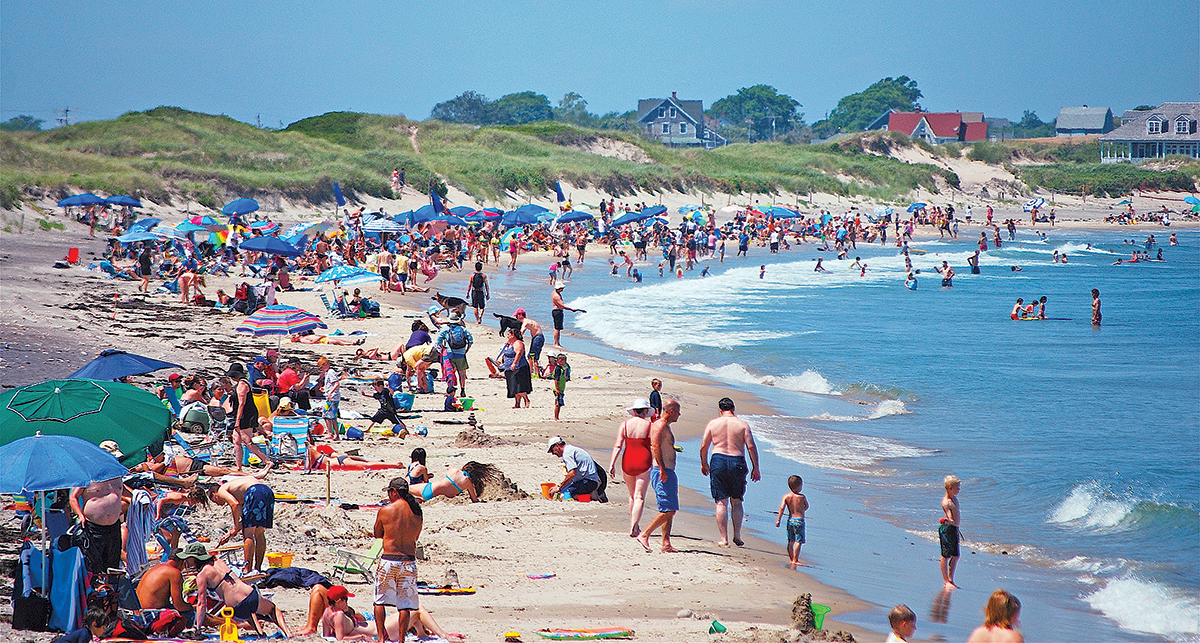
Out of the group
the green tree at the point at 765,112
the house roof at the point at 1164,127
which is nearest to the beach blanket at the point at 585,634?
the house roof at the point at 1164,127

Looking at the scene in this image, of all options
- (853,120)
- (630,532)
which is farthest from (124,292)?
(853,120)

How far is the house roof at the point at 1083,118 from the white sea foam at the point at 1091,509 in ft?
407

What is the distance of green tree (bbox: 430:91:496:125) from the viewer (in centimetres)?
13975

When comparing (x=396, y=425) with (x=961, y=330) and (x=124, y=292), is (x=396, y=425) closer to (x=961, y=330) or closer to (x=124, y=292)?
(x=124, y=292)

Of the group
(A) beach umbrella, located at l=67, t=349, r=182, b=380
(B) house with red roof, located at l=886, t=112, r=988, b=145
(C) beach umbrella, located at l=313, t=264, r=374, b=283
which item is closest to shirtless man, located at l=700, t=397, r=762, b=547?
(A) beach umbrella, located at l=67, t=349, r=182, b=380

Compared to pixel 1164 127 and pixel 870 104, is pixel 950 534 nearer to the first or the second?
pixel 1164 127

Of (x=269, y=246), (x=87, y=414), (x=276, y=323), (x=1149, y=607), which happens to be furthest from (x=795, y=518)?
(x=269, y=246)

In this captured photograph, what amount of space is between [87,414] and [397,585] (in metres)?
2.75

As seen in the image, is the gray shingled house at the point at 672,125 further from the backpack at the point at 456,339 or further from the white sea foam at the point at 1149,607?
the white sea foam at the point at 1149,607

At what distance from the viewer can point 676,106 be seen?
11569 cm

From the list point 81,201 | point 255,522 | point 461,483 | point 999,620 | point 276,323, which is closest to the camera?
point 999,620

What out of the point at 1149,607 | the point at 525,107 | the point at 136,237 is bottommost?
the point at 1149,607

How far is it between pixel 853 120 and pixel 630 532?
142131mm

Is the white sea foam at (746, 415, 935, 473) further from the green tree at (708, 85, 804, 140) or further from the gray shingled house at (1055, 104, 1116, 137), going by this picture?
the green tree at (708, 85, 804, 140)
